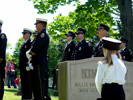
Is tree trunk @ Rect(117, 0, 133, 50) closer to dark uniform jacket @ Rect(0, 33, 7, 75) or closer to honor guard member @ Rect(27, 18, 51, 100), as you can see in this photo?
honor guard member @ Rect(27, 18, 51, 100)

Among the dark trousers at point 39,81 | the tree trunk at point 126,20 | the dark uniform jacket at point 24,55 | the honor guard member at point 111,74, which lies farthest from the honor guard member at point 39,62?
the tree trunk at point 126,20

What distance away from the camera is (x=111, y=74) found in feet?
15.0

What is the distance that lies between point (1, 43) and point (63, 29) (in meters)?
16.1

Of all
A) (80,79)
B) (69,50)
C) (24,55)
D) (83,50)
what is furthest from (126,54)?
(24,55)

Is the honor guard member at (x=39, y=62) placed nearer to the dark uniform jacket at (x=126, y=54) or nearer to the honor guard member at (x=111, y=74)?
the honor guard member at (x=111, y=74)

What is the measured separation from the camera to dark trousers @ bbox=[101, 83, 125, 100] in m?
4.57

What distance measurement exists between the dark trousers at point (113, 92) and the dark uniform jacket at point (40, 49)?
331 cm

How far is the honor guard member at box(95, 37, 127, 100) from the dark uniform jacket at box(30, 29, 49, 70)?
3.26 m

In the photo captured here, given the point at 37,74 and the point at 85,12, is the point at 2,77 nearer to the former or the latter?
the point at 37,74

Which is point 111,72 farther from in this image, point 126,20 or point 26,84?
point 126,20

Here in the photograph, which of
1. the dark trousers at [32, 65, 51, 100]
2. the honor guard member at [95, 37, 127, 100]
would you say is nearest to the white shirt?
the honor guard member at [95, 37, 127, 100]

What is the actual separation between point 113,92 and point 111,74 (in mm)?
253

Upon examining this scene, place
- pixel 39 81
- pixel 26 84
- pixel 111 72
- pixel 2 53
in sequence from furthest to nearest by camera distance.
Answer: pixel 26 84 < pixel 2 53 < pixel 39 81 < pixel 111 72

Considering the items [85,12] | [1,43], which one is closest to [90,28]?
[85,12]
